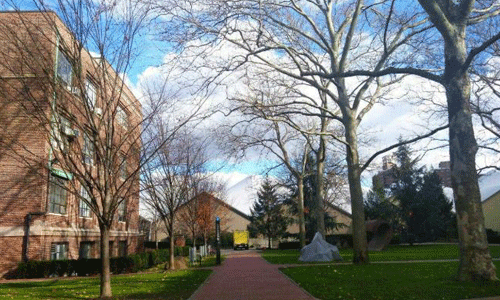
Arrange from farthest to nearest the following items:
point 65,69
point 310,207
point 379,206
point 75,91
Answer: point 379,206 < point 310,207 < point 65,69 < point 75,91

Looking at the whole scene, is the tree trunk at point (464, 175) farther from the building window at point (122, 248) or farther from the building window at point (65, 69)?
the building window at point (122, 248)

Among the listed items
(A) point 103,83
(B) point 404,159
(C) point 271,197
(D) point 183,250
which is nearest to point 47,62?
(A) point 103,83

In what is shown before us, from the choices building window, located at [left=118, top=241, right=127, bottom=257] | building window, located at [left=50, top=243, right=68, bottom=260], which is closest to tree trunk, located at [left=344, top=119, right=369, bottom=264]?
building window, located at [left=50, top=243, right=68, bottom=260]

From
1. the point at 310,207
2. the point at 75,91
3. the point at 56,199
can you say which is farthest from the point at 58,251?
the point at 310,207

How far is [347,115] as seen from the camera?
2209 cm

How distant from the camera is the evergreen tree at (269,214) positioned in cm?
6378

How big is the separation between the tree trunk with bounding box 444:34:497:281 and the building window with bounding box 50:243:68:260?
1723cm

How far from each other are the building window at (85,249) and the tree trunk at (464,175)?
64.8 feet

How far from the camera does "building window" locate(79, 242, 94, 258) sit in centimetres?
2527

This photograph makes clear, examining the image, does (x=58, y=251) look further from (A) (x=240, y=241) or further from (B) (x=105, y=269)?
(A) (x=240, y=241)

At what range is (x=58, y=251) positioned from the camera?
867 inches

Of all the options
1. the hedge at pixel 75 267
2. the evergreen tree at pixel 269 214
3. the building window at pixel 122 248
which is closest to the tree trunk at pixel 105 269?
the hedge at pixel 75 267

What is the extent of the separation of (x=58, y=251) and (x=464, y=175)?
59.0 feet

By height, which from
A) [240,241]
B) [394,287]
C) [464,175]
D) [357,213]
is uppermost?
[464,175]
